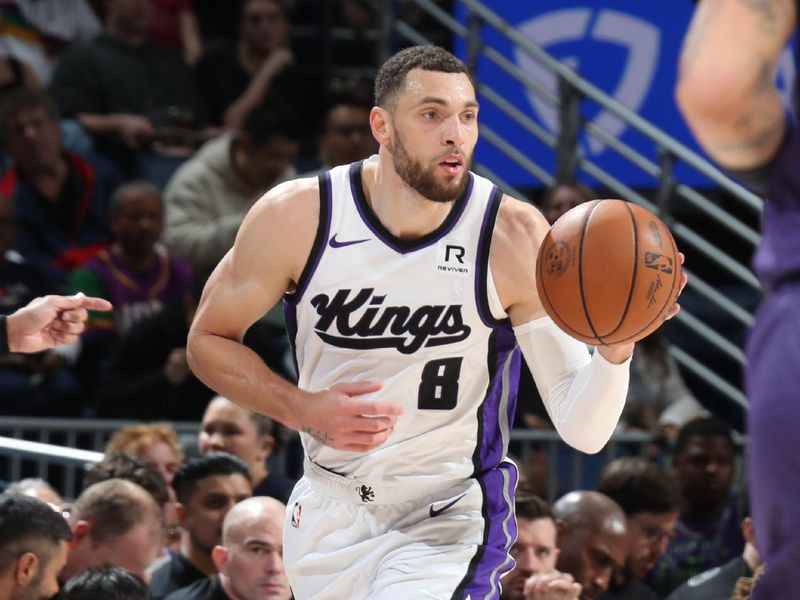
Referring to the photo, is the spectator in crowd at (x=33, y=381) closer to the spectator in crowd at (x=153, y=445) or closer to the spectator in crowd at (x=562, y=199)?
the spectator in crowd at (x=153, y=445)

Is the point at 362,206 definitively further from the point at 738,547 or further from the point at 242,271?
the point at 738,547

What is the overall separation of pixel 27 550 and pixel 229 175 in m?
4.81

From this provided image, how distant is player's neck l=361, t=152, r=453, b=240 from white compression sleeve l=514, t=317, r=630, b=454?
0.43 m

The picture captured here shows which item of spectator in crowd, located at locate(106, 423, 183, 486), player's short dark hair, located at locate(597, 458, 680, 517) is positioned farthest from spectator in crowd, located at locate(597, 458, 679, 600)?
spectator in crowd, located at locate(106, 423, 183, 486)

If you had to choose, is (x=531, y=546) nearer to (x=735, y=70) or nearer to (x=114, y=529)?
(x=114, y=529)

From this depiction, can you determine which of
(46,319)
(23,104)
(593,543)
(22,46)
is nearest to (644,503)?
(593,543)

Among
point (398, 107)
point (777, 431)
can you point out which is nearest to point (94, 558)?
point (398, 107)

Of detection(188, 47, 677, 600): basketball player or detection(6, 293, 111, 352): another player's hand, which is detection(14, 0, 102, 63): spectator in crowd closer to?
detection(6, 293, 111, 352): another player's hand

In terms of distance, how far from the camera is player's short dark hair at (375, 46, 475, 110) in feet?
14.9

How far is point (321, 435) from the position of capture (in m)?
4.24

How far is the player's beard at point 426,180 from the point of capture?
447 centimetres

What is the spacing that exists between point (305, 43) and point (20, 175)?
290cm

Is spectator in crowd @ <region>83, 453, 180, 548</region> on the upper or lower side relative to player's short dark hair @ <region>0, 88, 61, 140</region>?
lower

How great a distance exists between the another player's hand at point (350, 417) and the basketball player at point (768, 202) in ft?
4.78
